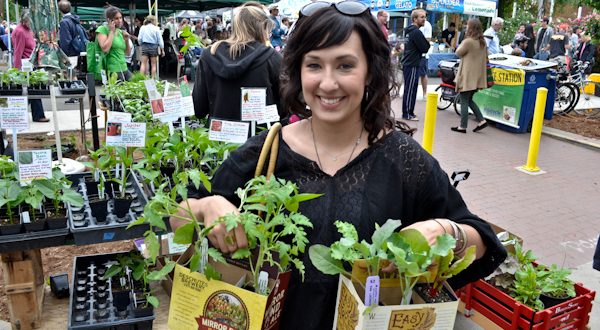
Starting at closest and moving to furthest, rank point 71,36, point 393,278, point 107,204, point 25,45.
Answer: point 393,278 < point 107,204 < point 25,45 < point 71,36

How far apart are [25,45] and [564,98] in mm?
9916

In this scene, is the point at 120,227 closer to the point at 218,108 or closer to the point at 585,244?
the point at 218,108

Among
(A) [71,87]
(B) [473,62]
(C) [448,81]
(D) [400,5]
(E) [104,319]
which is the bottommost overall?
(E) [104,319]

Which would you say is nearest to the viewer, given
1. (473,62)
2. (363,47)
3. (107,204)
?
(363,47)

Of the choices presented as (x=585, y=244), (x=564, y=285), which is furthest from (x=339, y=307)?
(x=585, y=244)

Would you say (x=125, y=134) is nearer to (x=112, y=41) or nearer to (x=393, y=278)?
(x=393, y=278)

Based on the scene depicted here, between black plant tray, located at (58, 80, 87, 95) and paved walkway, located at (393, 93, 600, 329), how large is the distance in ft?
14.3

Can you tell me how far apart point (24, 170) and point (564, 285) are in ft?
9.70

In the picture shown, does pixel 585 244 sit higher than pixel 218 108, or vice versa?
pixel 218 108

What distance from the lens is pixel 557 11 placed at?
40188 millimetres

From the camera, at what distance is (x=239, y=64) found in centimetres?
395

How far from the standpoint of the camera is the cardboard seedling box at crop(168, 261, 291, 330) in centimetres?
126

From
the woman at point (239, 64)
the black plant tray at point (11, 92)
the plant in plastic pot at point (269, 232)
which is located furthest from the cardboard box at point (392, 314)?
the black plant tray at point (11, 92)

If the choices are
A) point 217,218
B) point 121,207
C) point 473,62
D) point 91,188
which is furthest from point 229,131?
point 473,62
